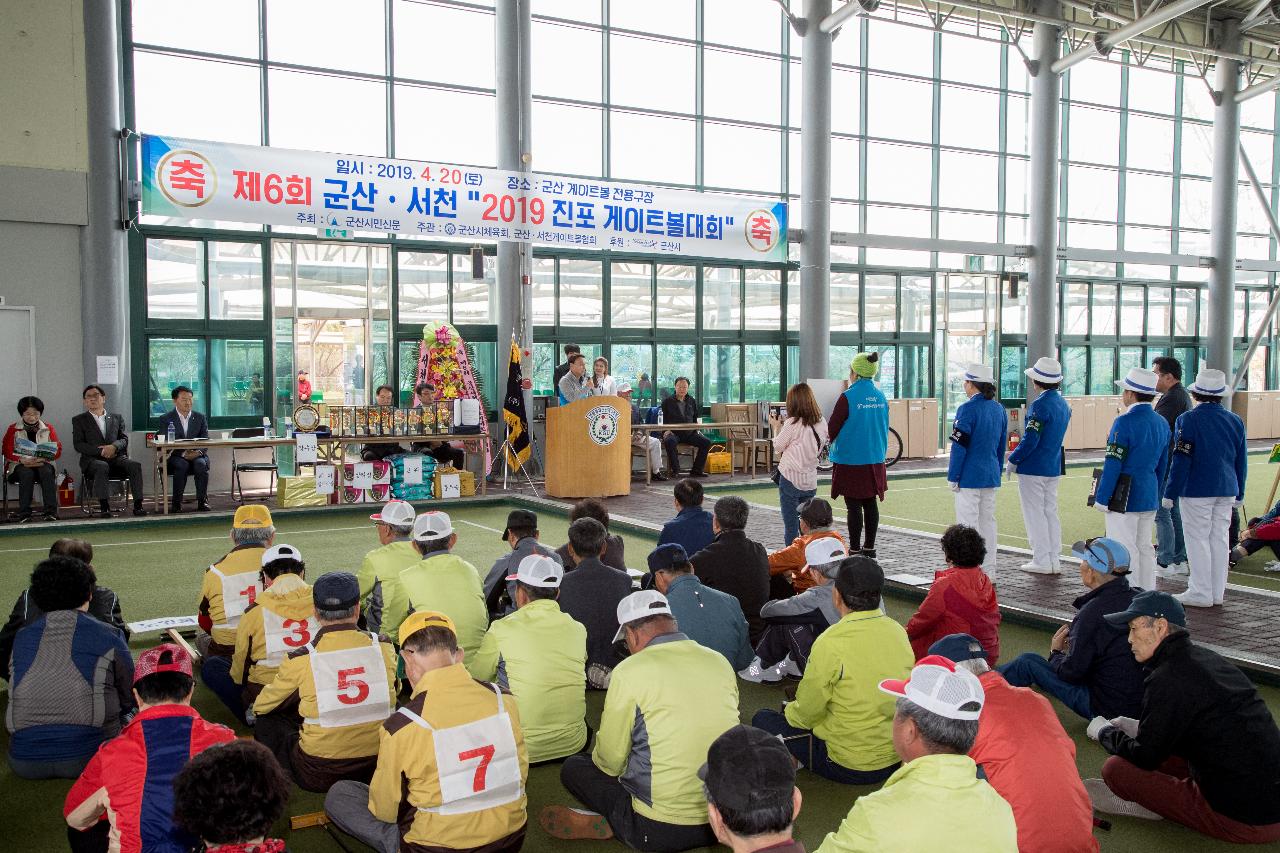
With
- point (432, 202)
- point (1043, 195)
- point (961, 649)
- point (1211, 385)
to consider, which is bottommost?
point (961, 649)

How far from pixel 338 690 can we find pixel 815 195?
1437cm

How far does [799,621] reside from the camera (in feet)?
16.9

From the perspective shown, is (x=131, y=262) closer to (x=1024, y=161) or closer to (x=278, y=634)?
(x=278, y=634)

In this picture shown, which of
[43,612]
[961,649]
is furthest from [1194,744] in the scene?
[43,612]

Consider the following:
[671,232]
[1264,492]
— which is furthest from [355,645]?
[1264,492]

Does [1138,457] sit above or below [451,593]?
above

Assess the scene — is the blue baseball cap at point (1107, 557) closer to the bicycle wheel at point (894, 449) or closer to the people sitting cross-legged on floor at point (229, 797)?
the people sitting cross-legged on floor at point (229, 797)

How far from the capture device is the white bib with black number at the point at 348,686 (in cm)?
388

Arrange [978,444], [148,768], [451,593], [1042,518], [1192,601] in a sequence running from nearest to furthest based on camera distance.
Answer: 1. [148,768]
2. [451,593]
3. [1192,601]
4. [978,444]
5. [1042,518]

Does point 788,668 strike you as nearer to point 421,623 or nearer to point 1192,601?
point 421,623

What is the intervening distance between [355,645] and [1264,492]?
1374cm

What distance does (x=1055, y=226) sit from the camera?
1952 centimetres

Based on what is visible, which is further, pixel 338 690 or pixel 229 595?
pixel 229 595

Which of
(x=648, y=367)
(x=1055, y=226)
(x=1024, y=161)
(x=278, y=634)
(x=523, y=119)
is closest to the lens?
(x=278, y=634)
